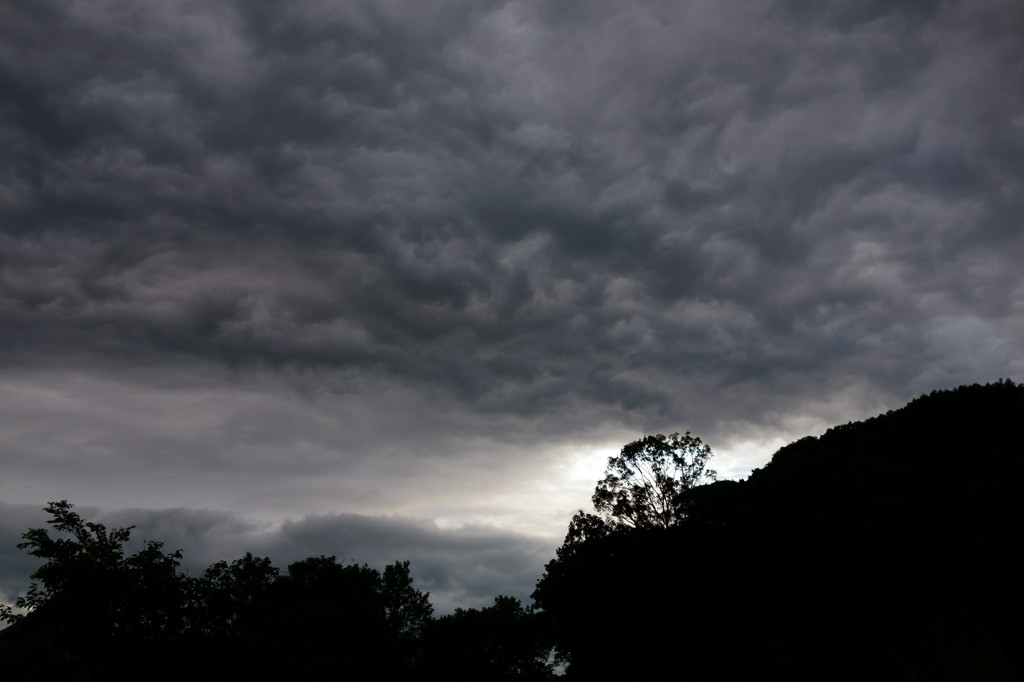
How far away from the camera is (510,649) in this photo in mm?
69062

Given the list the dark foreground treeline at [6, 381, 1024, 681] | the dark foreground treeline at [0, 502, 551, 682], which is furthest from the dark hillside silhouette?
the dark foreground treeline at [0, 502, 551, 682]

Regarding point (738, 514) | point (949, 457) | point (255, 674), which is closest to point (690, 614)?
point (738, 514)

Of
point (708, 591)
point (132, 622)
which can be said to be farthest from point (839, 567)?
point (132, 622)

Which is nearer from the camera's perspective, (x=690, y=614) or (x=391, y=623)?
(x=690, y=614)

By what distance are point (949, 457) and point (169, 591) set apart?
4497 cm

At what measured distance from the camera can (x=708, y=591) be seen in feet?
161

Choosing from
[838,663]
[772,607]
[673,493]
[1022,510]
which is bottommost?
[838,663]

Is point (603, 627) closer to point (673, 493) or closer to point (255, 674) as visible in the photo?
point (673, 493)

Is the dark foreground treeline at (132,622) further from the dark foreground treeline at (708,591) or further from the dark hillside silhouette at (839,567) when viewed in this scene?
the dark hillside silhouette at (839,567)

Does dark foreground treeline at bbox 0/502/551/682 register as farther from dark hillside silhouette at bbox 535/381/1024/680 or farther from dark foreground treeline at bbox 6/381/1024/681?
dark hillside silhouette at bbox 535/381/1024/680

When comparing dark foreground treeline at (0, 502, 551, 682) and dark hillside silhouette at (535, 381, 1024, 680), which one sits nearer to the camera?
dark foreground treeline at (0, 502, 551, 682)

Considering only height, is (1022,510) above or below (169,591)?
above

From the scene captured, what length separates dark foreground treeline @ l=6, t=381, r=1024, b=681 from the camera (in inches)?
831

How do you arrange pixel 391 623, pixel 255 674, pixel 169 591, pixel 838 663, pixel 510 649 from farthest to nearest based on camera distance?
pixel 510 649 → pixel 391 623 → pixel 838 663 → pixel 255 674 → pixel 169 591
